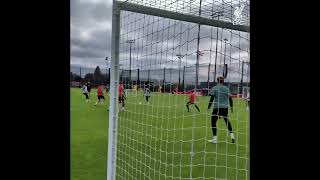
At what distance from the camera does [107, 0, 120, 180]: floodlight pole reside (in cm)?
376

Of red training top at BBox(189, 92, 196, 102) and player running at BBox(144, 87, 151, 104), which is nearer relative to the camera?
player running at BBox(144, 87, 151, 104)

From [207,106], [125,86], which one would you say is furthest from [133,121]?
[207,106]

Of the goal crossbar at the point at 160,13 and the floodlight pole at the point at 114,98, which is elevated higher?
the goal crossbar at the point at 160,13

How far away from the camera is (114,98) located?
384 cm

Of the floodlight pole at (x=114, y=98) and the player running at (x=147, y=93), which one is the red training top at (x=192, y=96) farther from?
the floodlight pole at (x=114, y=98)

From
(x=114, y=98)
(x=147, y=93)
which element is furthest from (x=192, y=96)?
(x=114, y=98)

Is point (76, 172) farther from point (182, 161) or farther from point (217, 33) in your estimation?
point (217, 33)

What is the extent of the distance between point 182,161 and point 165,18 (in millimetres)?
2362

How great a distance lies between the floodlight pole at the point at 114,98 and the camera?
376cm

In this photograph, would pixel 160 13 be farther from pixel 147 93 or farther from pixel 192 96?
pixel 192 96

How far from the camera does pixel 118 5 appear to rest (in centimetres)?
379

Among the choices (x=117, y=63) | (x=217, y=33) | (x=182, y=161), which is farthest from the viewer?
(x=182, y=161)

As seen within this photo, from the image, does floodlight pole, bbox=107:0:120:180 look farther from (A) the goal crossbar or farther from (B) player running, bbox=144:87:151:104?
(B) player running, bbox=144:87:151:104

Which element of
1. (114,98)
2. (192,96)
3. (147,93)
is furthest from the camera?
(192,96)
